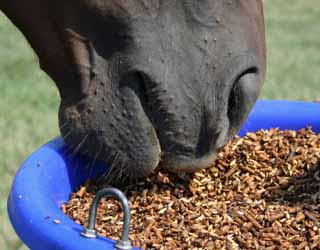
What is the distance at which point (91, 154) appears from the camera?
1548 mm

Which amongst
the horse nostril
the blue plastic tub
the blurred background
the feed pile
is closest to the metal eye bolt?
the blue plastic tub

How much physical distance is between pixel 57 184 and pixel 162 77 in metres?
0.34

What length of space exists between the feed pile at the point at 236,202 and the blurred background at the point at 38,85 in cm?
40

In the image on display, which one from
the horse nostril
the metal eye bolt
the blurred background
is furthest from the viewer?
the blurred background

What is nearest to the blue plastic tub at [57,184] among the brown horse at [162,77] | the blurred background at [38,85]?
the brown horse at [162,77]

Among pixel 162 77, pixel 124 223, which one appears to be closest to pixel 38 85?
pixel 162 77

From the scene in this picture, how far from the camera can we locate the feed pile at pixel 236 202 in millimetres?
1489

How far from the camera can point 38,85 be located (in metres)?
3.91

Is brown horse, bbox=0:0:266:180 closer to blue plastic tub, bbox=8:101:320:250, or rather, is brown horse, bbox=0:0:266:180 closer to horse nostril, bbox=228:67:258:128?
horse nostril, bbox=228:67:258:128

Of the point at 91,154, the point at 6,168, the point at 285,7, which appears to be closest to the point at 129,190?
the point at 91,154

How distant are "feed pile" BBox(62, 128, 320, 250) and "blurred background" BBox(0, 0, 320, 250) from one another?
40cm

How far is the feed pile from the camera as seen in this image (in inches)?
58.6

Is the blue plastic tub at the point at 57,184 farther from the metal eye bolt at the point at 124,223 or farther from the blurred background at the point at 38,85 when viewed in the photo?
the blurred background at the point at 38,85

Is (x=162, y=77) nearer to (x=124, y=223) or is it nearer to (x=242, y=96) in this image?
(x=242, y=96)
